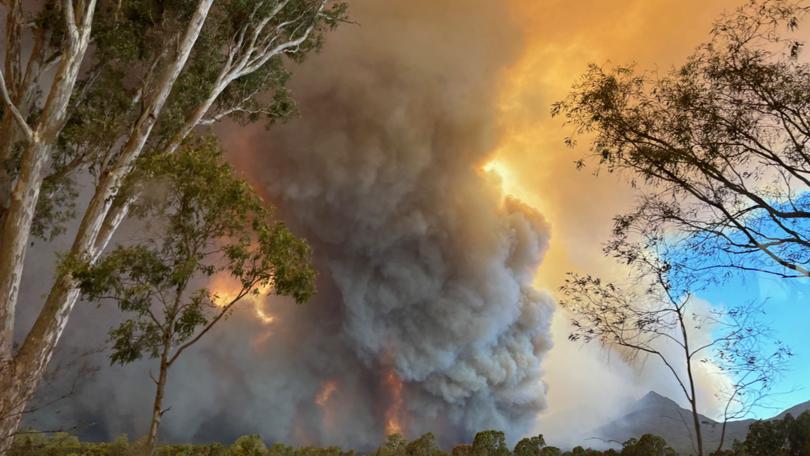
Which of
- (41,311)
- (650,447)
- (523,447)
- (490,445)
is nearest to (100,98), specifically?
(41,311)

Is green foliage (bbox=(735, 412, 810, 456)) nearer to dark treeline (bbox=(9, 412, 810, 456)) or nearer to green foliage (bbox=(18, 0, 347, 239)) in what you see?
dark treeline (bbox=(9, 412, 810, 456))

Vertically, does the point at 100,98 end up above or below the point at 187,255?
above

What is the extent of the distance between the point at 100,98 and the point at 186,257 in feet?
30.8

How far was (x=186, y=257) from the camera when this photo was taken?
9023 mm

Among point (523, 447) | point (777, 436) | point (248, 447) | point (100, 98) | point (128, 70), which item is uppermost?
point (128, 70)

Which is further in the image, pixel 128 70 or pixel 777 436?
pixel 777 436

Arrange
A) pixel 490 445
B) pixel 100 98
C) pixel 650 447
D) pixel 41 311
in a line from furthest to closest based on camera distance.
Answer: pixel 490 445 → pixel 650 447 → pixel 100 98 → pixel 41 311

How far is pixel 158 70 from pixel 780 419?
26.0 meters

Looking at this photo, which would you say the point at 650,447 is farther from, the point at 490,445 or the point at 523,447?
the point at 490,445

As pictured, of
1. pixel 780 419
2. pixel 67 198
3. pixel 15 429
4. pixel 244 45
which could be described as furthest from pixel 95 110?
pixel 780 419

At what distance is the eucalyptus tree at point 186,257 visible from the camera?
27.9 ft

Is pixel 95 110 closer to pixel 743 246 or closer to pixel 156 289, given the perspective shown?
pixel 156 289

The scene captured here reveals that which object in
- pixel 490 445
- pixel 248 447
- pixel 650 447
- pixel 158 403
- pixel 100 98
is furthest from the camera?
pixel 490 445

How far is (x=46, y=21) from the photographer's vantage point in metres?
14.0
